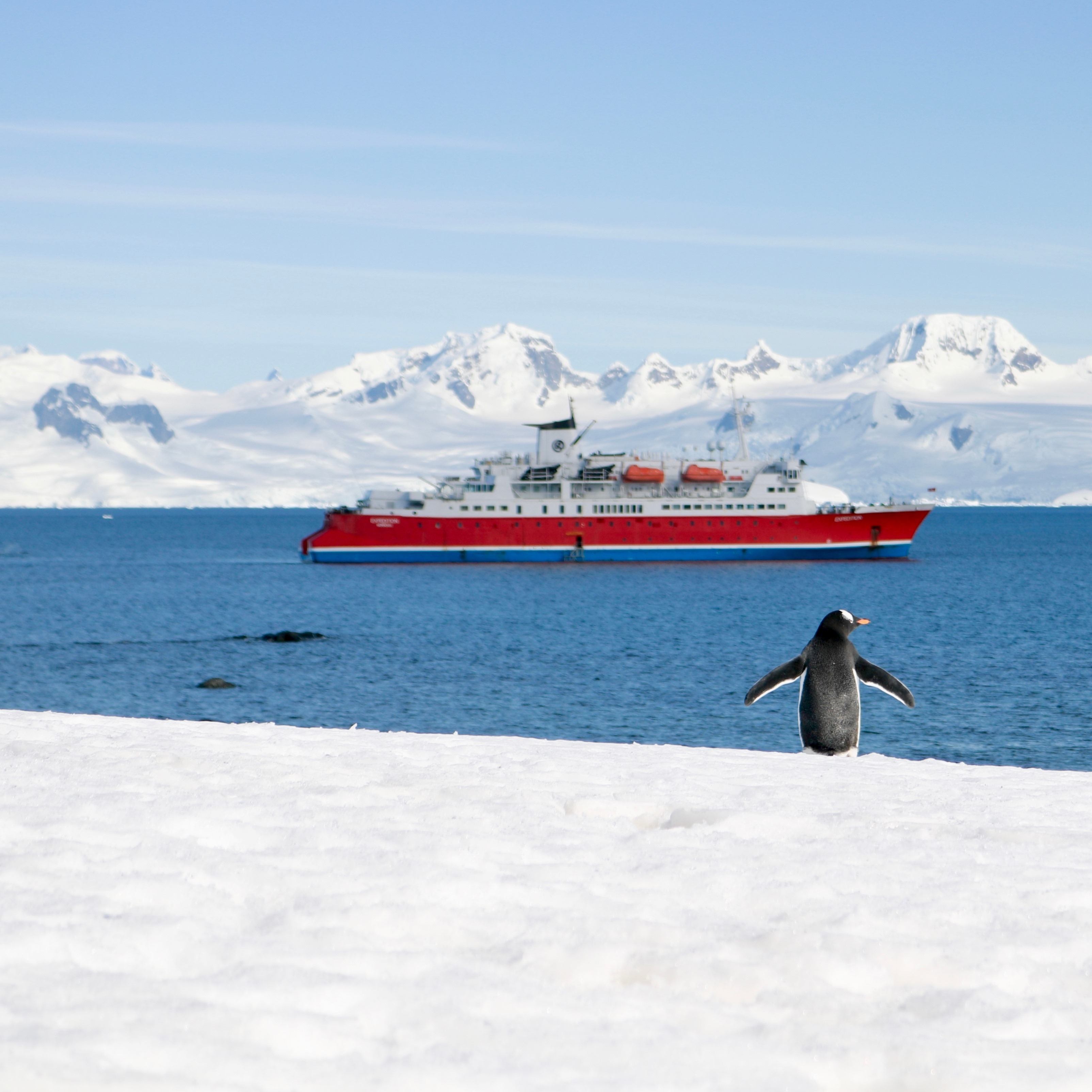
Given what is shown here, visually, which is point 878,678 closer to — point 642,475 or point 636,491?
point 642,475

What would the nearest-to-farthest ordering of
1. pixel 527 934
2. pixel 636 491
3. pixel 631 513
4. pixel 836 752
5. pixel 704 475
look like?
1. pixel 527 934
2. pixel 836 752
3. pixel 704 475
4. pixel 636 491
5. pixel 631 513

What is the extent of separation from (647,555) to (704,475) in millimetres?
6469

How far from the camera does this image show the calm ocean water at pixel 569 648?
3116cm

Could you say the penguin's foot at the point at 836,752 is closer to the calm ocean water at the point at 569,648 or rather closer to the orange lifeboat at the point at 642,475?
the calm ocean water at the point at 569,648

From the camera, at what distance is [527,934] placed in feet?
16.6

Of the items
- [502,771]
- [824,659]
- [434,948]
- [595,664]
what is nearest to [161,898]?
[434,948]

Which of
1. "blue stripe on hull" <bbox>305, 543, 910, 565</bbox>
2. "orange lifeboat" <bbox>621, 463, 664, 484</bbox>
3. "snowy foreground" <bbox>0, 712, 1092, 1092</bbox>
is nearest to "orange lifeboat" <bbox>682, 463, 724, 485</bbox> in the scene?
"orange lifeboat" <bbox>621, 463, 664, 484</bbox>

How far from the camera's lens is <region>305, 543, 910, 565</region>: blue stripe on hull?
8312 centimetres

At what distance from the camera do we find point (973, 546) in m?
130

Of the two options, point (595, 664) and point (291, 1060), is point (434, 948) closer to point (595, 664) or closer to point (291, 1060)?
point (291, 1060)

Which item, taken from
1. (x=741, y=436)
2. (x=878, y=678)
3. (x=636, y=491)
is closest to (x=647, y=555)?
(x=636, y=491)

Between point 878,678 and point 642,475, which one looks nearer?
point 878,678

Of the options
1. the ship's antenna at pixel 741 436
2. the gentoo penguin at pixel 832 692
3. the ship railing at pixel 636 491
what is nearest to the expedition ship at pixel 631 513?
the ship railing at pixel 636 491

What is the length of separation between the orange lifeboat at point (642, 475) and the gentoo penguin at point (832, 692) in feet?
229
